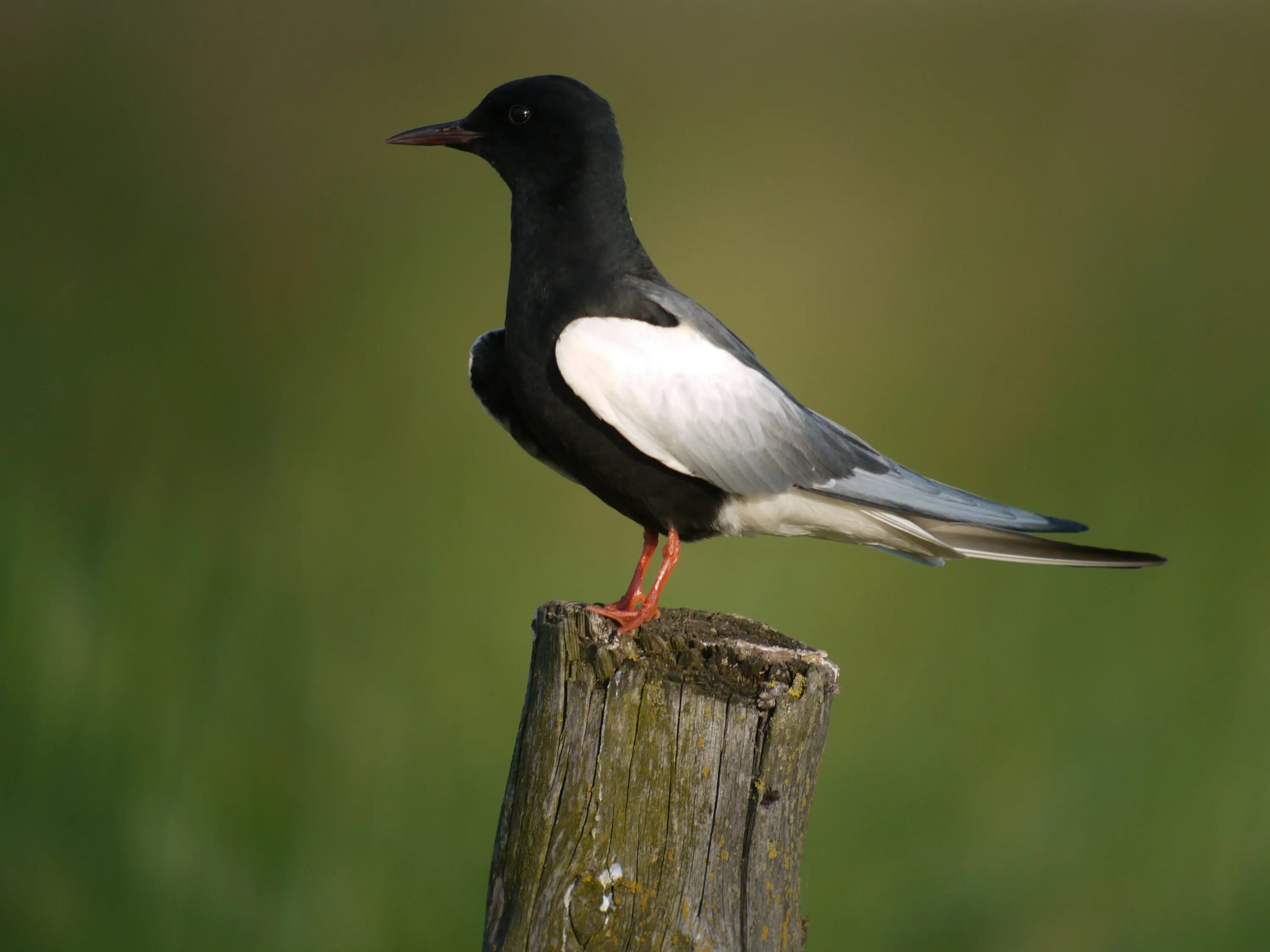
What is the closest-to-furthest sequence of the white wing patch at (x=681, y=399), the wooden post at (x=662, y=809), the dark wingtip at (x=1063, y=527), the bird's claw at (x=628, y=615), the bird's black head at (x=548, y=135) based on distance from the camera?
the wooden post at (x=662, y=809), the bird's claw at (x=628, y=615), the white wing patch at (x=681, y=399), the dark wingtip at (x=1063, y=527), the bird's black head at (x=548, y=135)

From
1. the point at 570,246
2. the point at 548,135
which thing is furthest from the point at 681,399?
the point at 548,135

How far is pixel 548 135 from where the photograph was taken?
8.86 ft

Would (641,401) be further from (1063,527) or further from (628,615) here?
(1063,527)

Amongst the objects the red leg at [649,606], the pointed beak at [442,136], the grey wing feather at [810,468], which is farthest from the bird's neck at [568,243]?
the red leg at [649,606]

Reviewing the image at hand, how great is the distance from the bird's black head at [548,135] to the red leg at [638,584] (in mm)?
977

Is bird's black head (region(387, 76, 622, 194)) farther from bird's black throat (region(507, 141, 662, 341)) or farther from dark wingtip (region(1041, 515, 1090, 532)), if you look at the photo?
dark wingtip (region(1041, 515, 1090, 532))

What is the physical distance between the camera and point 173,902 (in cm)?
332

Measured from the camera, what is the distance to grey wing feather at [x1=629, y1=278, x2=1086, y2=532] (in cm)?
254

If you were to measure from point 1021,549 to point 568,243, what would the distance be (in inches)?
55.9

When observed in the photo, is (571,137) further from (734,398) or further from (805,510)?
(805,510)

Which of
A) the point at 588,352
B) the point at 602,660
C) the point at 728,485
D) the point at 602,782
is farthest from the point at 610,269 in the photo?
the point at 602,782

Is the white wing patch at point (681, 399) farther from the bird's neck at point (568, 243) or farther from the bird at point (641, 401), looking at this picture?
the bird's neck at point (568, 243)

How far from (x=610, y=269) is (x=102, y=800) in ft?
8.10

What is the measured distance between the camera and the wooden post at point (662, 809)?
178cm
